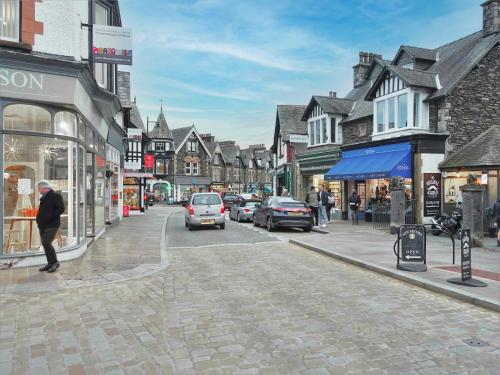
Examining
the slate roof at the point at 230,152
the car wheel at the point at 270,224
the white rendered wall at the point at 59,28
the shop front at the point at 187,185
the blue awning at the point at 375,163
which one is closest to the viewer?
the white rendered wall at the point at 59,28

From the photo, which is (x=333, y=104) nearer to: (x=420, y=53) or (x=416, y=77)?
(x=420, y=53)

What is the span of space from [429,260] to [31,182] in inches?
374

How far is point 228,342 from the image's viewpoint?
496 centimetres

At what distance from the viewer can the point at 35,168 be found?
31.7ft

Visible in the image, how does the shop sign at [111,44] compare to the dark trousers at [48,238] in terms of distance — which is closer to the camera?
the dark trousers at [48,238]

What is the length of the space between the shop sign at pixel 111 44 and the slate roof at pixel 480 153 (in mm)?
13368

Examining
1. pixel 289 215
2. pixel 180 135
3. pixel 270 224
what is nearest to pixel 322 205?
pixel 289 215

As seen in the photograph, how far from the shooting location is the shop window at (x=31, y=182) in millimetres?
9164

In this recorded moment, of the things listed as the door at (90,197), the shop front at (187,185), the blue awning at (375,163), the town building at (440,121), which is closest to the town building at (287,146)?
the blue awning at (375,163)


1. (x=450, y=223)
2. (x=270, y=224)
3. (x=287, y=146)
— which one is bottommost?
(x=270, y=224)

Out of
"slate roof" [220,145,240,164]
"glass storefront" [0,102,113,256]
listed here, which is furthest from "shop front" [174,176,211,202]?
"glass storefront" [0,102,113,256]

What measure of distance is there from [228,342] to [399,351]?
6.24 feet

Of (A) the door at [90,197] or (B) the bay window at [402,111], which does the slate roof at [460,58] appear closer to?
(B) the bay window at [402,111]

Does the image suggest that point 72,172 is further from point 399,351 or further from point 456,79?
point 456,79
